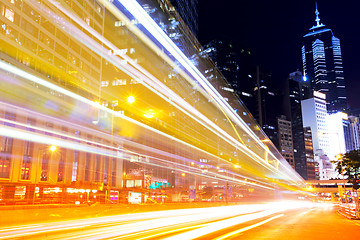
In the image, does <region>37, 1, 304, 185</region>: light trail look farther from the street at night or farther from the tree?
the tree

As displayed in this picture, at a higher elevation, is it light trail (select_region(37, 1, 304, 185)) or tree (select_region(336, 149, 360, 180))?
light trail (select_region(37, 1, 304, 185))

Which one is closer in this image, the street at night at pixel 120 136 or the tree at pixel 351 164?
the street at night at pixel 120 136

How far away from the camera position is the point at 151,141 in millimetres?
35750

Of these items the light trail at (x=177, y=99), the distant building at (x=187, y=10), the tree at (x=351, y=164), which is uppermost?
Answer: the distant building at (x=187, y=10)

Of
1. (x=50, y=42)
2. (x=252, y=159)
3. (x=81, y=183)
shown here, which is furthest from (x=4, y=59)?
(x=252, y=159)

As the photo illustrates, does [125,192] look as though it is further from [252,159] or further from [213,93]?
[252,159]

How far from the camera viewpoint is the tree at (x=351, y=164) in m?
45.5

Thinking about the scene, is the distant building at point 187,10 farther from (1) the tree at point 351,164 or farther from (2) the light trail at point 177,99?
(1) the tree at point 351,164

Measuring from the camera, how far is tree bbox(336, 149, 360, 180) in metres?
45.5

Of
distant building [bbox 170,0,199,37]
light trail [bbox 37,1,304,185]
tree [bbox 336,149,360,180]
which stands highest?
distant building [bbox 170,0,199,37]

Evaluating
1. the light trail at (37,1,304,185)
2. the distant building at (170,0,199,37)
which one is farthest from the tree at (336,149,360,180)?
the distant building at (170,0,199,37)

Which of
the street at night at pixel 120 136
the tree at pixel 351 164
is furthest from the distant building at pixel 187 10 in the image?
the tree at pixel 351 164

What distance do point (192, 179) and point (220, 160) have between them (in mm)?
7253

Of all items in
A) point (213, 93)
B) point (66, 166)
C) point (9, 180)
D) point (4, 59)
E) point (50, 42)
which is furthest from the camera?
point (50, 42)
